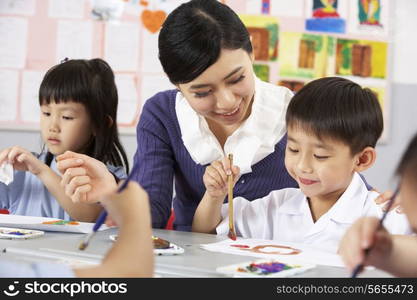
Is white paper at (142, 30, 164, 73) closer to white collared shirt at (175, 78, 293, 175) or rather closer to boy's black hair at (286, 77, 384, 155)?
white collared shirt at (175, 78, 293, 175)

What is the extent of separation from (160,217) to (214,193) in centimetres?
19

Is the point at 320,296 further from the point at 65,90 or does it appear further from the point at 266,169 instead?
the point at 65,90

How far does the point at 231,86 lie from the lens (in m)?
1.20

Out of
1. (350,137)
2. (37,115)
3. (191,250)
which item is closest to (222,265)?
(191,250)

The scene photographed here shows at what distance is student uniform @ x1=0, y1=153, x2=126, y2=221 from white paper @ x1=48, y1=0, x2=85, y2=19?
130 centimetres

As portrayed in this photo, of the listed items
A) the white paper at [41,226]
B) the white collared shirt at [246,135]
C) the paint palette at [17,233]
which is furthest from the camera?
the white collared shirt at [246,135]

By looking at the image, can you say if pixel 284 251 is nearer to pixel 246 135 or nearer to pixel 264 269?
pixel 264 269

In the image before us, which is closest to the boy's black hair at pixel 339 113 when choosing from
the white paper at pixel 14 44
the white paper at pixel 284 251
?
the white paper at pixel 284 251

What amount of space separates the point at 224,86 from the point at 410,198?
73 centimetres

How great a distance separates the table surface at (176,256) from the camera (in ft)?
2.64

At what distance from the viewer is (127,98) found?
277 cm

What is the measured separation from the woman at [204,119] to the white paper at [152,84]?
1.26 meters

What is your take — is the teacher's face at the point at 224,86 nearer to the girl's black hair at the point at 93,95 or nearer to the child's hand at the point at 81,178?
the child's hand at the point at 81,178

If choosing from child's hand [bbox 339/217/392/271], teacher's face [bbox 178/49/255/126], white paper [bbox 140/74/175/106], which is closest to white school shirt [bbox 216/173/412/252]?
teacher's face [bbox 178/49/255/126]
